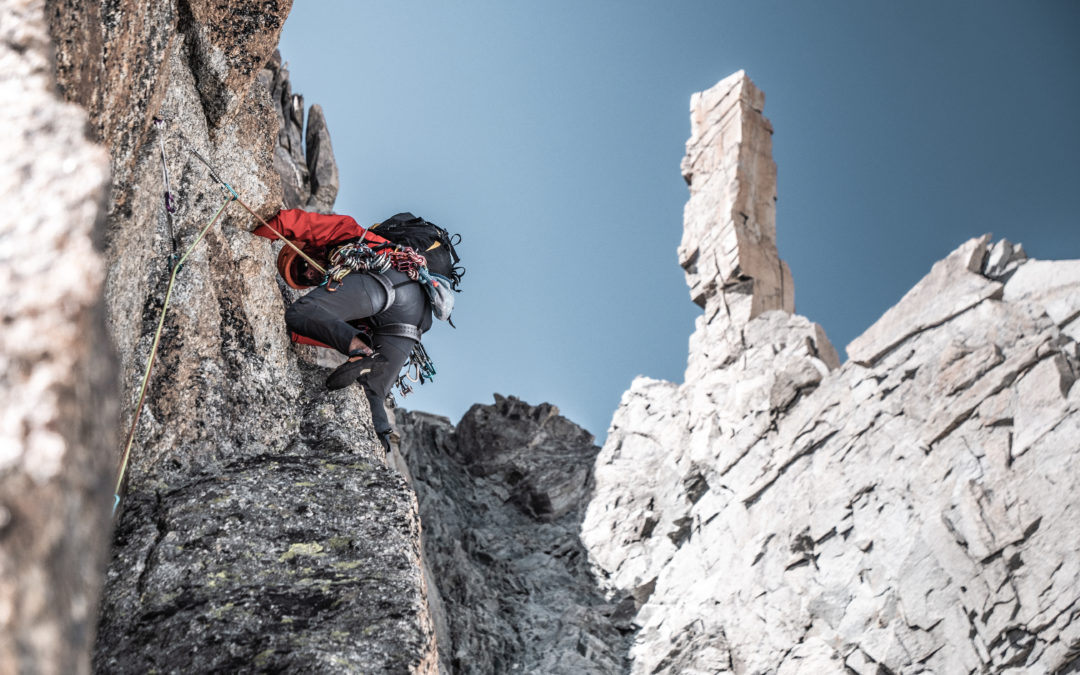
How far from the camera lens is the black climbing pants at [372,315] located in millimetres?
7637

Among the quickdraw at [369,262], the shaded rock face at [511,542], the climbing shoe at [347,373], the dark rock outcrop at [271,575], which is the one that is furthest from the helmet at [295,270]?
the shaded rock face at [511,542]

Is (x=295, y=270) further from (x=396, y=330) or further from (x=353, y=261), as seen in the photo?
(x=396, y=330)

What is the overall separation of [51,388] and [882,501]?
1484cm

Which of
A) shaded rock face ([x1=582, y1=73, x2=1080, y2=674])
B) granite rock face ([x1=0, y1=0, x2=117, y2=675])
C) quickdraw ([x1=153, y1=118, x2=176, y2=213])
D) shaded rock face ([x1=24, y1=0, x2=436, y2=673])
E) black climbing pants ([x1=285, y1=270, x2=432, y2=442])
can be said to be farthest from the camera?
shaded rock face ([x1=582, y1=73, x2=1080, y2=674])

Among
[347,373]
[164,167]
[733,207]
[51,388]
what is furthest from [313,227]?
[733,207]

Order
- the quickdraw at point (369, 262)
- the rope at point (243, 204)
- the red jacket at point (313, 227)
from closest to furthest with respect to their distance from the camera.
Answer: the rope at point (243, 204)
the quickdraw at point (369, 262)
the red jacket at point (313, 227)

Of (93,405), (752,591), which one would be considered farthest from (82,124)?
(752,591)

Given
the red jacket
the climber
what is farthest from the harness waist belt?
the red jacket

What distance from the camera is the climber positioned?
770 centimetres

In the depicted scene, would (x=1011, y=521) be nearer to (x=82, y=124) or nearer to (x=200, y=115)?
(x=200, y=115)

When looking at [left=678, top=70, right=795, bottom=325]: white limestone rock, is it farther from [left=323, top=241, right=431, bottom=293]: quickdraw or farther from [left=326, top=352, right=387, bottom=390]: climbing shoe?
[left=326, top=352, right=387, bottom=390]: climbing shoe

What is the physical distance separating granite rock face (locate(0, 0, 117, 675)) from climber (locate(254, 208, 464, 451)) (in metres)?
5.41

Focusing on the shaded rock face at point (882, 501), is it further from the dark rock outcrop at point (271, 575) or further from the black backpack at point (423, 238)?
the dark rock outcrop at point (271, 575)

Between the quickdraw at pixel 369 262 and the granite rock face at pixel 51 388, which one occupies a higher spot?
the quickdraw at pixel 369 262
